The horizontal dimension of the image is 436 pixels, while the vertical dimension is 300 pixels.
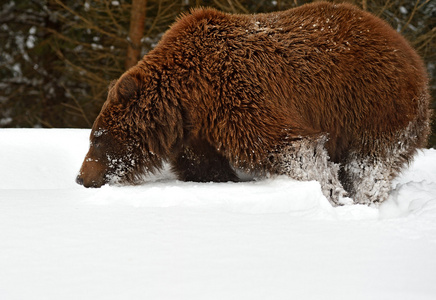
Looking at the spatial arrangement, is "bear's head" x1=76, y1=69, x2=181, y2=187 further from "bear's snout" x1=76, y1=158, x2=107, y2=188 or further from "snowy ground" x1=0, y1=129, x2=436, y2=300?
"snowy ground" x1=0, y1=129, x2=436, y2=300

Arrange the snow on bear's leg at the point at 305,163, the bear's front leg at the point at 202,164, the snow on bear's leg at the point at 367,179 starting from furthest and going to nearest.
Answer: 1. the bear's front leg at the point at 202,164
2. the snow on bear's leg at the point at 367,179
3. the snow on bear's leg at the point at 305,163

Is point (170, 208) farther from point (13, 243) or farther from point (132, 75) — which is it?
point (132, 75)

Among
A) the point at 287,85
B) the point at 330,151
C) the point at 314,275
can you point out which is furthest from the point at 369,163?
the point at 314,275

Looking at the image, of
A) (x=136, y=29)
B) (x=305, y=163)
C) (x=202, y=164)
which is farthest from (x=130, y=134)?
(x=136, y=29)

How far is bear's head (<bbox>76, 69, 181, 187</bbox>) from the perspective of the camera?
4.81 meters

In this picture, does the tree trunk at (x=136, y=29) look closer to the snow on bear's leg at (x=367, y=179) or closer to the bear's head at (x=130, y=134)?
the bear's head at (x=130, y=134)

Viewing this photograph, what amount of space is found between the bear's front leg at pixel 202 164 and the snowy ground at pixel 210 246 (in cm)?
94

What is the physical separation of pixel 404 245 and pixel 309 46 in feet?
8.13

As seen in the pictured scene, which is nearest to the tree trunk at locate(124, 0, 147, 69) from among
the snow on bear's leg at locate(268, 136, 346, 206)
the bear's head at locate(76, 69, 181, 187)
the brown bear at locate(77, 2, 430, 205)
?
the brown bear at locate(77, 2, 430, 205)

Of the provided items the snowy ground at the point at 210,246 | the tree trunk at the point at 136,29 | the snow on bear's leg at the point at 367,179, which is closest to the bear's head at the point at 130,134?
the snowy ground at the point at 210,246

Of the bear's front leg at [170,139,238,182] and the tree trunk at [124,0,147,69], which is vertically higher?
the bear's front leg at [170,139,238,182]

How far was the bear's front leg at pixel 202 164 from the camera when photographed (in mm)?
5133

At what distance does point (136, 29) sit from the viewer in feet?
40.0

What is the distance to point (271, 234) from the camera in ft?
10.0
